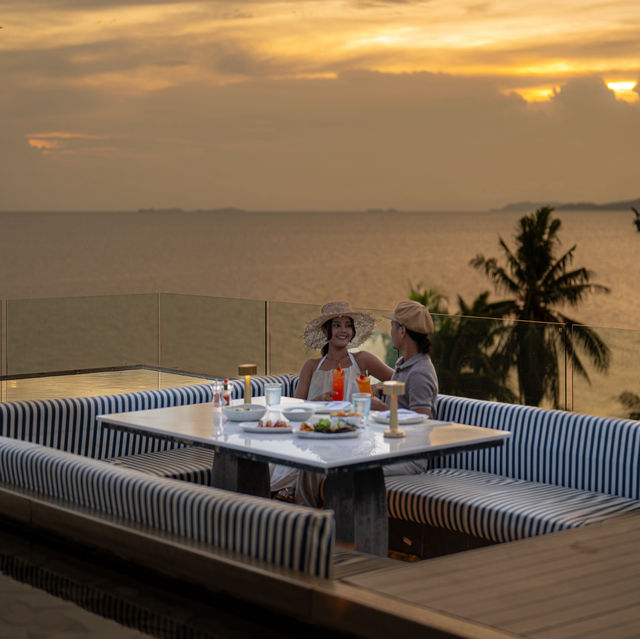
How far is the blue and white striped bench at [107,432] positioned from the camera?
6609 mm

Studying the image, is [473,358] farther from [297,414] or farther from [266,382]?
[297,414]

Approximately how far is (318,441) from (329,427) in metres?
0.12

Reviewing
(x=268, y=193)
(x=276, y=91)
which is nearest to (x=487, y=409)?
(x=276, y=91)

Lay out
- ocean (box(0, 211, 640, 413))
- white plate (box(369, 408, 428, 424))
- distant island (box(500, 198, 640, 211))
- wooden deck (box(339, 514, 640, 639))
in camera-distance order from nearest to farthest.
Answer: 1. wooden deck (box(339, 514, 640, 639))
2. white plate (box(369, 408, 428, 424))
3. distant island (box(500, 198, 640, 211))
4. ocean (box(0, 211, 640, 413))

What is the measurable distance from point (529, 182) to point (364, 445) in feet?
187

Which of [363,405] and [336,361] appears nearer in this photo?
[363,405]

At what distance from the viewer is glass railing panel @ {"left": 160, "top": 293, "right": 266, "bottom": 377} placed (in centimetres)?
1265

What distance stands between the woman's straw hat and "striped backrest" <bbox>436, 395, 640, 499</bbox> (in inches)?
29.4

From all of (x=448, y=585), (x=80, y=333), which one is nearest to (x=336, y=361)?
(x=448, y=585)

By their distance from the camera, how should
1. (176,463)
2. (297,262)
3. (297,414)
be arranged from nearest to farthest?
(297,414) → (176,463) → (297,262)

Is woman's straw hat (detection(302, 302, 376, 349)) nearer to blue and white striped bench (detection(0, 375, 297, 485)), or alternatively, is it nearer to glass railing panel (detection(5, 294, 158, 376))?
blue and white striped bench (detection(0, 375, 297, 485))

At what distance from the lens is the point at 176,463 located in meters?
6.71

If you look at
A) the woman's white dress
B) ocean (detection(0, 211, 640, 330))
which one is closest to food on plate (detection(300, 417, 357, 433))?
the woman's white dress

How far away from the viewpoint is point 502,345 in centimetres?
1132
